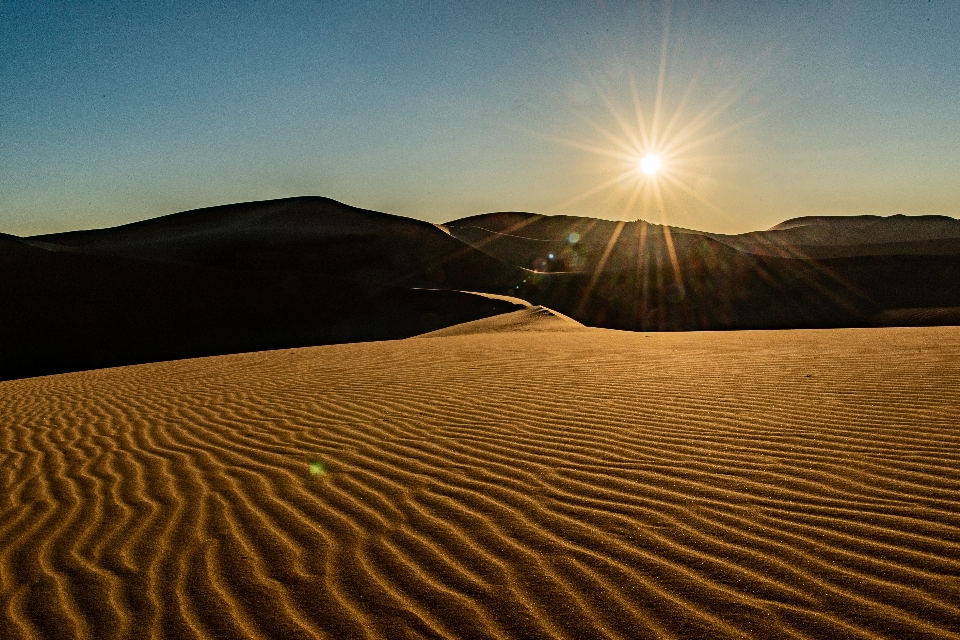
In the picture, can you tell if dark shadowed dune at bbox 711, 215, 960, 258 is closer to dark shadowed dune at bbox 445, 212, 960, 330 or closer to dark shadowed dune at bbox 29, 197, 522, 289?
dark shadowed dune at bbox 445, 212, 960, 330

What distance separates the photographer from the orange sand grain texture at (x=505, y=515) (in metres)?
2.60

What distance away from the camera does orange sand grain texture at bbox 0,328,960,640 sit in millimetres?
2602

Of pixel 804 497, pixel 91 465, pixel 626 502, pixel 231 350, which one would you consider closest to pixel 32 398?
pixel 91 465

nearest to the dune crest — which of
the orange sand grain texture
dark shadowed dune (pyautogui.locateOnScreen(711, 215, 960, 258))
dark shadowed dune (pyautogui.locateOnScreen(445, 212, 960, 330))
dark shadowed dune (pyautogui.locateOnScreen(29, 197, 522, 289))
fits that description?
dark shadowed dune (pyautogui.locateOnScreen(445, 212, 960, 330))

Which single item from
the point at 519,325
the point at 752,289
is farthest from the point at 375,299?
the point at 752,289

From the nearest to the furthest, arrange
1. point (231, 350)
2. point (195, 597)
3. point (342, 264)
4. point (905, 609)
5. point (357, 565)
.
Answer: point (905, 609) < point (195, 597) < point (357, 565) < point (231, 350) < point (342, 264)

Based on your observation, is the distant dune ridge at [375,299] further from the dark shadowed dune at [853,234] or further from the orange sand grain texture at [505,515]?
the dark shadowed dune at [853,234]

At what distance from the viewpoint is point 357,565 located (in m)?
3.07

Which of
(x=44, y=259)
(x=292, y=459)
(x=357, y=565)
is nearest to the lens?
(x=357, y=565)

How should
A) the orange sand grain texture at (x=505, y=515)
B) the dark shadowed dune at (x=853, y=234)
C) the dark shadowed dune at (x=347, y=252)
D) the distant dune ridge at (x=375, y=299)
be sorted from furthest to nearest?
the dark shadowed dune at (x=853, y=234), the dark shadowed dune at (x=347, y=252), the distant dune ridge at (x=375, y=299), the orange sand grain texture at (x=505, y=515)

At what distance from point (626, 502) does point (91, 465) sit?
423 cm

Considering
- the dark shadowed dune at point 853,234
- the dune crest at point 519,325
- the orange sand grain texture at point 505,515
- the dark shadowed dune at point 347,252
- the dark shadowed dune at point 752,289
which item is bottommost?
the orange sand grain texture at point 505,515

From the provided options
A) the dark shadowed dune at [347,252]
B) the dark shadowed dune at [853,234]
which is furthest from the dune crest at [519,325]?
the dark shadowed dune at [853,234]

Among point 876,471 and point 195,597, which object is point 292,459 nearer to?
point 195,597
